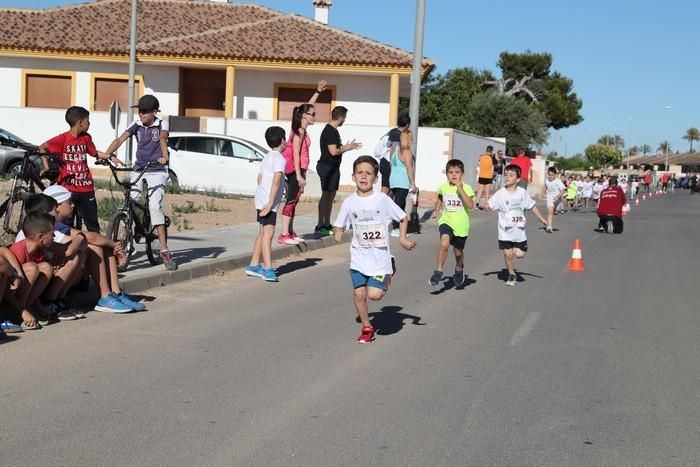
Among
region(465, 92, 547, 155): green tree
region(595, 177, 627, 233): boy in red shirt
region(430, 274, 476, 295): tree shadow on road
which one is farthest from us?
region(465, 92, 547, 155): green tree

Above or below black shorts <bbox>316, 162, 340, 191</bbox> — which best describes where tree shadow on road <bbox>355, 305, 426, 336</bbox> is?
below

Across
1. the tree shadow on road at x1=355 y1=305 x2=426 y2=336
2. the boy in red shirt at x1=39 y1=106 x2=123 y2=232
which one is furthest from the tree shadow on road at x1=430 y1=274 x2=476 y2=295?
the boy in red shirt at x1=39 y1=106 x2=123 y2=232

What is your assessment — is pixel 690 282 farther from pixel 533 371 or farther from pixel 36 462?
pixel 36 462

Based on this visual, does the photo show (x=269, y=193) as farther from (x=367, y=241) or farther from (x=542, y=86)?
(x=542, y=86)

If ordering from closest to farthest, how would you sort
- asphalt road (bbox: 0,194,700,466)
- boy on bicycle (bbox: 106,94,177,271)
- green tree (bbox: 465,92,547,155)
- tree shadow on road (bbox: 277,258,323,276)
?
asphalt road (bbox: 0,194,700,466)
boy on bicycle (bbox: 106,94,177,271)
tree shadow on road (bbox: 277,258,323,276)
green tree (bbox: 465,92,547,155)

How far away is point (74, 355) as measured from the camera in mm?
6812

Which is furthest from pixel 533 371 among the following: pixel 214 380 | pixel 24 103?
pixel 24 103

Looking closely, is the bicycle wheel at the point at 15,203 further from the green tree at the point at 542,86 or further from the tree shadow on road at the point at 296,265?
the green tree at the point at 542,86

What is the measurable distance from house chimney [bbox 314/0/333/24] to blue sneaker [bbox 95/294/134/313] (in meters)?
33.2

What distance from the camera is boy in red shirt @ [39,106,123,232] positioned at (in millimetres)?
9305

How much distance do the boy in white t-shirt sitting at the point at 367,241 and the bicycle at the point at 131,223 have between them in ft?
10.9

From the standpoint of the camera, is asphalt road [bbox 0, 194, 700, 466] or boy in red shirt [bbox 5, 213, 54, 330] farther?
boy in red shirt [bbox 5, 213, 54, 330]

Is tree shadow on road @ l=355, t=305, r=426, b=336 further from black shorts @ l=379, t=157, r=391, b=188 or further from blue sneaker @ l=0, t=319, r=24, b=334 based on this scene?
black shorts @ l=379, t=157, r=391, b=188

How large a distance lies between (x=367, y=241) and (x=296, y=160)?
5855 millimetres
